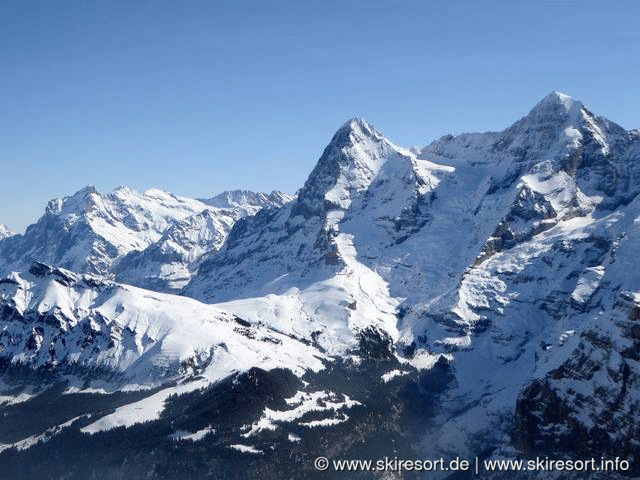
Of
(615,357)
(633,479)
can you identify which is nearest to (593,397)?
(615,357)

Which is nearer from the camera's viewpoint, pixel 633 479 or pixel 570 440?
pixel 633 479

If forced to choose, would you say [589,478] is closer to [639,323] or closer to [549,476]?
[549,476]

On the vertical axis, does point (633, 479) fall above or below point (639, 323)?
below

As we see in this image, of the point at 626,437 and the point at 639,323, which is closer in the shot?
the point at 626,437

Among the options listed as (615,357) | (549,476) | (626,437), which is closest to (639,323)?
(615,357)

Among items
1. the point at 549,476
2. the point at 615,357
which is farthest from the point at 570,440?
the point at 615,357

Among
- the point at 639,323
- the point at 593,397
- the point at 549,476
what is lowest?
the point at 549,476

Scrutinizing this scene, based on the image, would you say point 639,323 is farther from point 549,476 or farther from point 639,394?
point 549,476

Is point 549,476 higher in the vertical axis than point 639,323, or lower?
lower
